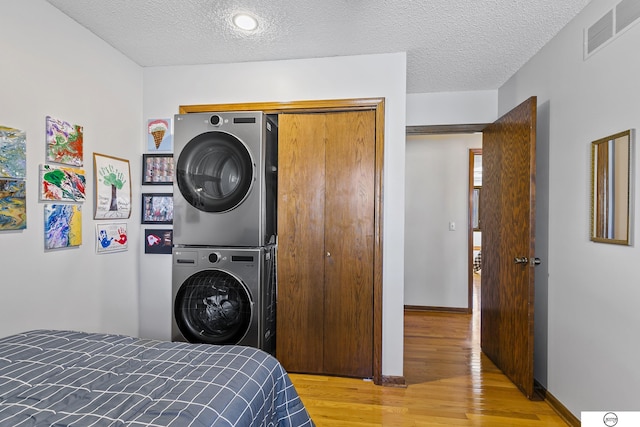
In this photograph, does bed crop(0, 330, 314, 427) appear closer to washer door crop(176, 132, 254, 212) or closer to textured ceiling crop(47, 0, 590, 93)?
washer door crop(176, 132, 254, 212)

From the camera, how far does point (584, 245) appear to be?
2082 millimetres

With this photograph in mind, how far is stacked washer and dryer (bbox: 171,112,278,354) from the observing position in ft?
8.36

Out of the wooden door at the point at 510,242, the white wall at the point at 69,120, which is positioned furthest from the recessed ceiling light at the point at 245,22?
the wooden door at the point at 510,242

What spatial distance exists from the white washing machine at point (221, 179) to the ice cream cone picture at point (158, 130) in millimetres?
378

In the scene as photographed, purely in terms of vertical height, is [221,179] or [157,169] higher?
[157,169]

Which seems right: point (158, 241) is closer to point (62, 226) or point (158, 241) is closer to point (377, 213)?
point (62, 226)

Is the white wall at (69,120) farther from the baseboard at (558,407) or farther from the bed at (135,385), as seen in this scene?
the baseboard at (558,407)

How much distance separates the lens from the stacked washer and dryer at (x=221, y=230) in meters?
2.55

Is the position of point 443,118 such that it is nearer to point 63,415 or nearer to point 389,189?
point 389,189

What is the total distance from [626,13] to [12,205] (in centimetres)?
330

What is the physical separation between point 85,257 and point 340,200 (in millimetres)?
1820

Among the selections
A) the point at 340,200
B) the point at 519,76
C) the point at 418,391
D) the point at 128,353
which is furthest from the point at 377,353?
the point at 519,76

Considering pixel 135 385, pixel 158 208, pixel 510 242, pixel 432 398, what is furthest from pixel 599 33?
pixel 158 208

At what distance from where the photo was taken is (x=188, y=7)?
210 cm
